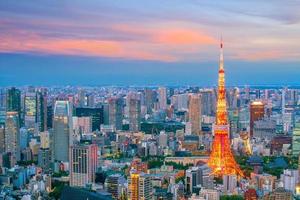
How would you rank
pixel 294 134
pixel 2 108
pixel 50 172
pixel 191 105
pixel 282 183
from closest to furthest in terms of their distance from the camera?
pixel 282 183 → pixel 50 172 → pixel 2 108 → pixel 294 134 → pixel 191 105

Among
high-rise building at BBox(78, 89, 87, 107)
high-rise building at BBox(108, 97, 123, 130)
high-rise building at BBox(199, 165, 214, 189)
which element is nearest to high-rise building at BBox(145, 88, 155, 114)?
high-rise building at BBox(108, 97, 123, 130)

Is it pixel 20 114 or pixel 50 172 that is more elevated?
pixel 20 114

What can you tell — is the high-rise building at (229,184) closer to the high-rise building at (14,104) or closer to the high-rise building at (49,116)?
the high-rise building at (14,104)

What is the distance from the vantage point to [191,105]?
12844 mm

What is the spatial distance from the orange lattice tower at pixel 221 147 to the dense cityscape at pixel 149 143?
2 cm

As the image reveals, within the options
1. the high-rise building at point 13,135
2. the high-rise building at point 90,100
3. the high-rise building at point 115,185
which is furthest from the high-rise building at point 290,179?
the high-rise building at point 90,100

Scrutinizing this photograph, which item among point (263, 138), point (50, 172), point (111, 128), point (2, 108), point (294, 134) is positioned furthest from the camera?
point (111, 128)

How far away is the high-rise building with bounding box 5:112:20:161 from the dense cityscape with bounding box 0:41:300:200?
16mm

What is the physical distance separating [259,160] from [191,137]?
2.22 meters

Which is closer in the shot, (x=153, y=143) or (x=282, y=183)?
(x=282, y=183)

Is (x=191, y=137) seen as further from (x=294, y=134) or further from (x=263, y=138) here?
(x=294, y=134)

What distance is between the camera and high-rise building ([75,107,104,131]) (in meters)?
11.5

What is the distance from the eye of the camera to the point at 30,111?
988 cm

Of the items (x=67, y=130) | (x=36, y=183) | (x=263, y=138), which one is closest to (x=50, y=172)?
(x=36, y=183)
